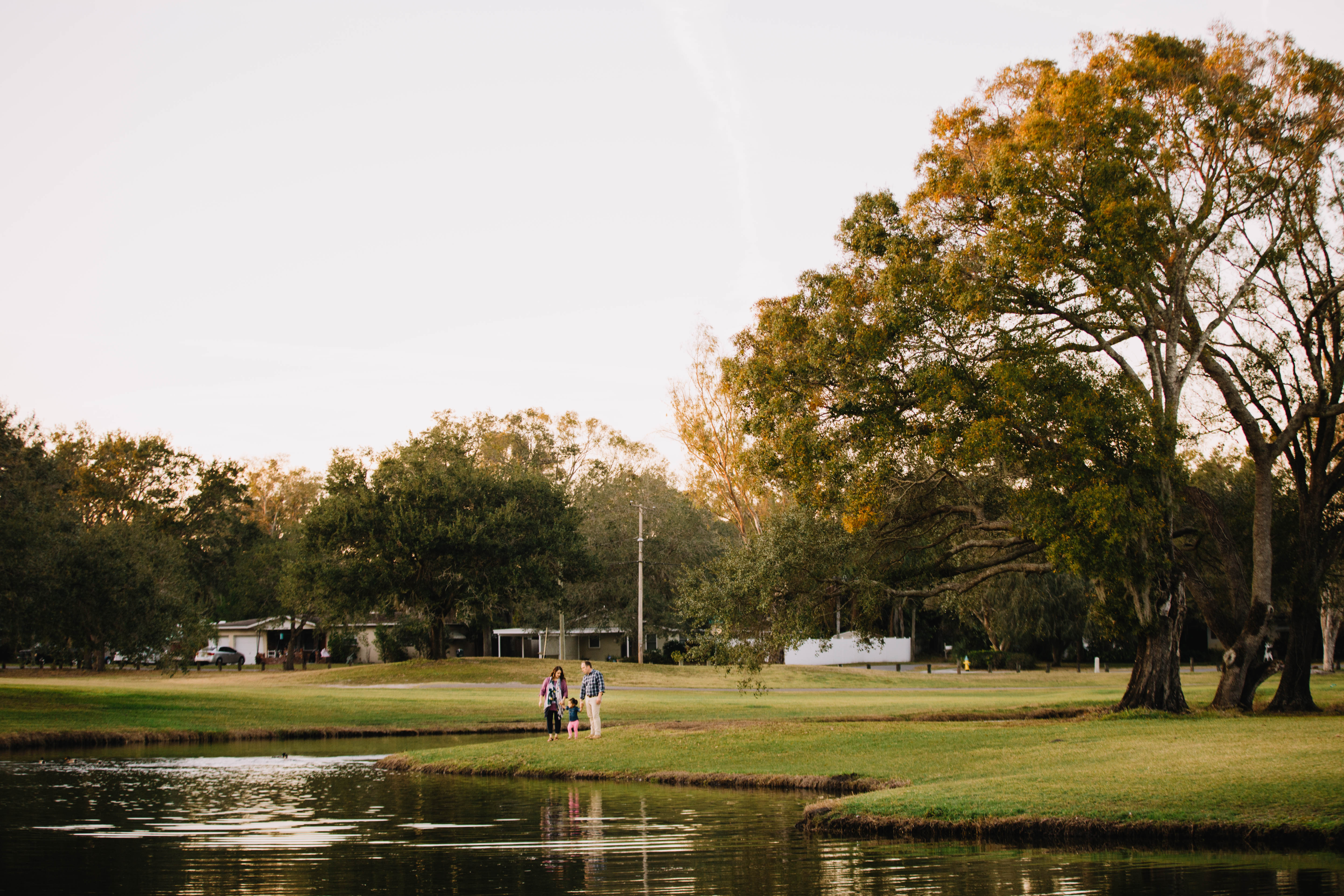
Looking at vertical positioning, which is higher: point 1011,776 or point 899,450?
point 899,450

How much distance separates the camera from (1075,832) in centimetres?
1235

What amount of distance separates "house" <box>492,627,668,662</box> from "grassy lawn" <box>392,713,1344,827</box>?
53836mm

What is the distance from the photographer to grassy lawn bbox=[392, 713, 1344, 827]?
12.8 meters

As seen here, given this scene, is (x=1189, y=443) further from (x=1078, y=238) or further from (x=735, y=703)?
(x=735, y=703)

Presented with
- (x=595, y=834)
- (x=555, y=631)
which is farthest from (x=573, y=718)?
(x=555, y=631)

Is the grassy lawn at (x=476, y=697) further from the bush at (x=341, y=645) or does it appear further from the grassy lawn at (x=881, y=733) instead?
the bush at (x=341, y=645)

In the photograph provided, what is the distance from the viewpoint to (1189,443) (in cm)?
2778

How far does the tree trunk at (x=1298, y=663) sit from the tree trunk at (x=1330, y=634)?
3363 cm

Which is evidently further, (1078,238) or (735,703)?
(735,703)

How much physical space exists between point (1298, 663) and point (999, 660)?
3815cm

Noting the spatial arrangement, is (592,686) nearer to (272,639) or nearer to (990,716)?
(990,716)

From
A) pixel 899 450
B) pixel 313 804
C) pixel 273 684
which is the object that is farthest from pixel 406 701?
pixel 313 804

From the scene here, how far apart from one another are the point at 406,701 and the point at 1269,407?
91.3ft

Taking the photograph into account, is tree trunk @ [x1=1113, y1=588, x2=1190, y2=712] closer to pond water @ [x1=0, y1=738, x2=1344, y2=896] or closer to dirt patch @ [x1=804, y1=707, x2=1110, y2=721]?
dirt patch @ [x1=804, y1=707, x2=1110, y2=721]
